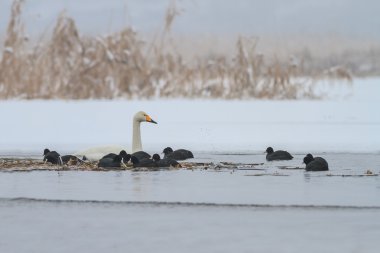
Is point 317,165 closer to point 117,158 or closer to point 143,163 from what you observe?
point 143,163

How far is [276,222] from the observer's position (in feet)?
24.5

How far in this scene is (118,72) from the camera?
25.5m

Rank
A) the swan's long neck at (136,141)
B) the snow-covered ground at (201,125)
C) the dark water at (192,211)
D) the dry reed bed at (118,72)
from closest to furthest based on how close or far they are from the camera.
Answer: the dark water at (192,211) → the swan's long neck at (136,141) → the snow-covered ground at (201,125) → the dry reed bed at (118,72)

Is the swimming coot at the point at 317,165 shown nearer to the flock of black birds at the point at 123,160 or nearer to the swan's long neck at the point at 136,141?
the flock of black birds at the point at 123,160

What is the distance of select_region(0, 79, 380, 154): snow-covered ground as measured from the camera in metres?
15.5

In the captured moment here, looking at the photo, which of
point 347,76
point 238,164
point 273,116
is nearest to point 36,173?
point 238,164

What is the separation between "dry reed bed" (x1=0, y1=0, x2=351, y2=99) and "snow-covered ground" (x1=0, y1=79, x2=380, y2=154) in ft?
1.08

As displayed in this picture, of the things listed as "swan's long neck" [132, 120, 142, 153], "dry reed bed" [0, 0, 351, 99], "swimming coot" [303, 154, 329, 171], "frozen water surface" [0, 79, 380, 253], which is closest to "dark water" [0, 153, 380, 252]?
"frozen water surface" [0, 79, 380, 253]

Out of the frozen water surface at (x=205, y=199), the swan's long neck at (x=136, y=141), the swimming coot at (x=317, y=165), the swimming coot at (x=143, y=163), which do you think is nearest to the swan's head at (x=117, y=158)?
the swimming coot at (x=143, y=163)

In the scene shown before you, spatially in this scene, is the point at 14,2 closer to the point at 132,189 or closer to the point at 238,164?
the point at 238,164

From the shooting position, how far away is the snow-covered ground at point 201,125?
1555 centimetres

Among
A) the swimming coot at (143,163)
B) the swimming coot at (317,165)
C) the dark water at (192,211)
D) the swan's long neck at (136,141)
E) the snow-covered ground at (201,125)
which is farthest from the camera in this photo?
the snow-covered ground at (201,125)

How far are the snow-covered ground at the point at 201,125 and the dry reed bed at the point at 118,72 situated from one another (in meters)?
0.33

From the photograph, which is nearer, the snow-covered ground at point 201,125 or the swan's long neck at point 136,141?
the swan's long neck at point 136,141
